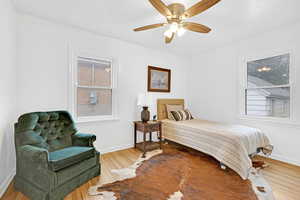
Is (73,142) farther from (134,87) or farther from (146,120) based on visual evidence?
(134,87)

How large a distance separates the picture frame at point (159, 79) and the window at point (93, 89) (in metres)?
0.98

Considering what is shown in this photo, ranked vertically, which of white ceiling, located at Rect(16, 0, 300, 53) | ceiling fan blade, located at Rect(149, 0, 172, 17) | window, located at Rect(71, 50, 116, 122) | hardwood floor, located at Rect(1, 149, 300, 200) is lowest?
hardwood floor, located at Rect(1, 149, 300, 200)

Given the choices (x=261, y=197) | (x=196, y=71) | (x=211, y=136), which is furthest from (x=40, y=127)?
(x=196, y=71)

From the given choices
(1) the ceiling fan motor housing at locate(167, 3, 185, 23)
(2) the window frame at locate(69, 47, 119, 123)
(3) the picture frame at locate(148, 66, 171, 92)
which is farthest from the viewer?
(3) the picture frame at locate(148, 66, 171, 92)

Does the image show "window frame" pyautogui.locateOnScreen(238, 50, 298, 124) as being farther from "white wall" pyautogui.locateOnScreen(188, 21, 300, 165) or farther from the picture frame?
the picture frame

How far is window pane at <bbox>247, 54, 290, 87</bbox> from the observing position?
2812mm

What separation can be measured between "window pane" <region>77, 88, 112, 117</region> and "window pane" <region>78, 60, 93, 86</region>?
0.46 feet

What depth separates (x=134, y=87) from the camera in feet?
11.6

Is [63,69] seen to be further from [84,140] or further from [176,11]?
[176,11]

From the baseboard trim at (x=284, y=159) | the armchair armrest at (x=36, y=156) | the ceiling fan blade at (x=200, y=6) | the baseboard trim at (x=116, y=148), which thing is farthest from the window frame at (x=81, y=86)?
the baseboard trim at (x=284, y=159)

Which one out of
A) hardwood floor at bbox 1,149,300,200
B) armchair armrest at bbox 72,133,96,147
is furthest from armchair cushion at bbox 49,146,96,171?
hardwood floor at bbox 1,149,300,200

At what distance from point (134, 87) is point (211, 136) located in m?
1.96

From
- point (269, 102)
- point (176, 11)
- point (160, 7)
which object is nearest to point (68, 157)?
point (160, 7)

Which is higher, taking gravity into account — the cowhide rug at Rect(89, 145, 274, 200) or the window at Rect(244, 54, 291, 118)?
the window at Rect(244, 54, 291, 118)
